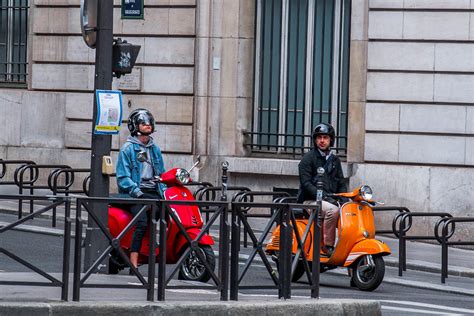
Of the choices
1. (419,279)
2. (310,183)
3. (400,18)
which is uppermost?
(400,18)

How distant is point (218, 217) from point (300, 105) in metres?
12.0

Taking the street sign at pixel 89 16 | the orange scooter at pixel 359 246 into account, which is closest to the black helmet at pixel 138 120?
the street sign at pixel 89 16

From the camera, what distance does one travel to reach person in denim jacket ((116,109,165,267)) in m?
14.1

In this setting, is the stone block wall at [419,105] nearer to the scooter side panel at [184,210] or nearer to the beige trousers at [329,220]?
the beige trousers at [329,220]

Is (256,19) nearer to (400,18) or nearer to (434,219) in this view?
(400,18)

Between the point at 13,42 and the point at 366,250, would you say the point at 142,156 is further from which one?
the point at 13,42

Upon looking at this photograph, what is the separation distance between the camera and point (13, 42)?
24.9 m

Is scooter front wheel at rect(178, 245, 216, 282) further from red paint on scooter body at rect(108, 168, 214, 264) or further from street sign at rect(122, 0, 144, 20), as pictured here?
street sign at rect(122, 0, 144, 20)

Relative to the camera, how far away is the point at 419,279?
662 inches

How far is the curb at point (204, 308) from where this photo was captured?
32.8 feet

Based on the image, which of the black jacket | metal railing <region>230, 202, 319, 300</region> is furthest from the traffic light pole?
metal railing <region>230, 202, 319, 300</region>

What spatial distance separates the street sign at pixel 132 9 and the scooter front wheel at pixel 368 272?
429 cm

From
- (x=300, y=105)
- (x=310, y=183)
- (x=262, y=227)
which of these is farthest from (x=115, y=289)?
(x=300, y=105)

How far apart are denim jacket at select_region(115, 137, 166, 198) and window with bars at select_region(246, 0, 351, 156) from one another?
8463 mm
